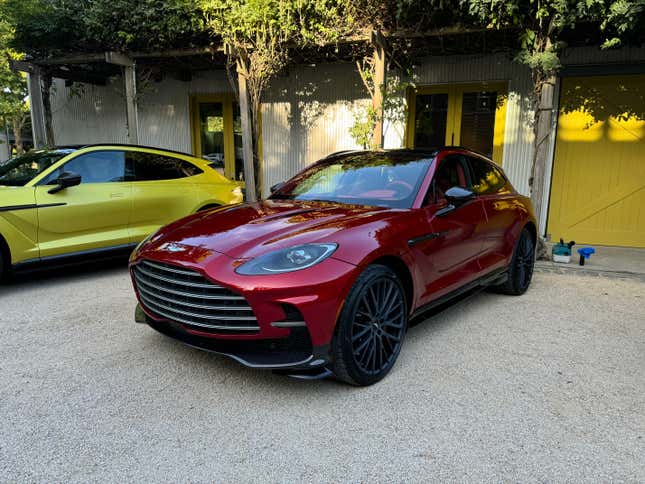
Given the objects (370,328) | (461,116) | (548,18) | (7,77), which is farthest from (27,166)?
(7,77)

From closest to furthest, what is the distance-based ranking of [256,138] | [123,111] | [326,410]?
[326,410] < [256,138] < [123,111]

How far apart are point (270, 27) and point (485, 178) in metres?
4.61

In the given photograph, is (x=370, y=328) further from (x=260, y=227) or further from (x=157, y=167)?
(x=157, y=167)

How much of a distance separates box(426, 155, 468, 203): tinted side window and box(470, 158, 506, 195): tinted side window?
0.53 feet

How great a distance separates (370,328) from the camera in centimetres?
291

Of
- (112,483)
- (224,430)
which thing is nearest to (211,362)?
(224,430)

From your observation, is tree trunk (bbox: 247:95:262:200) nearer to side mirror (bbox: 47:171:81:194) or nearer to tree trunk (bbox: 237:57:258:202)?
tree trunk (bbox: 237:57:258:202)

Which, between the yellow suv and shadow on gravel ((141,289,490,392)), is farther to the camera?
the yellow suv

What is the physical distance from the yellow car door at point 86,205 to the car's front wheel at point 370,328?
3868mm

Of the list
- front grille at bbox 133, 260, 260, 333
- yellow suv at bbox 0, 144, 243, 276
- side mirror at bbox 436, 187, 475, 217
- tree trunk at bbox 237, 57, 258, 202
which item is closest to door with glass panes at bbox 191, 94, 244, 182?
tree trunk at bbox 237, 57, 258, 202

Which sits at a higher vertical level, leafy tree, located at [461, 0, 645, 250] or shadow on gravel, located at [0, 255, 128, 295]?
leafy tree, located at [461, 0, 645, 250]

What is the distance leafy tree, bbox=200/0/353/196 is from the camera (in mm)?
7098

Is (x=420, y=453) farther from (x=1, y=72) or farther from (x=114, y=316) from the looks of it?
(x=1, y=72)

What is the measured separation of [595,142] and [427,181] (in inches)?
222
